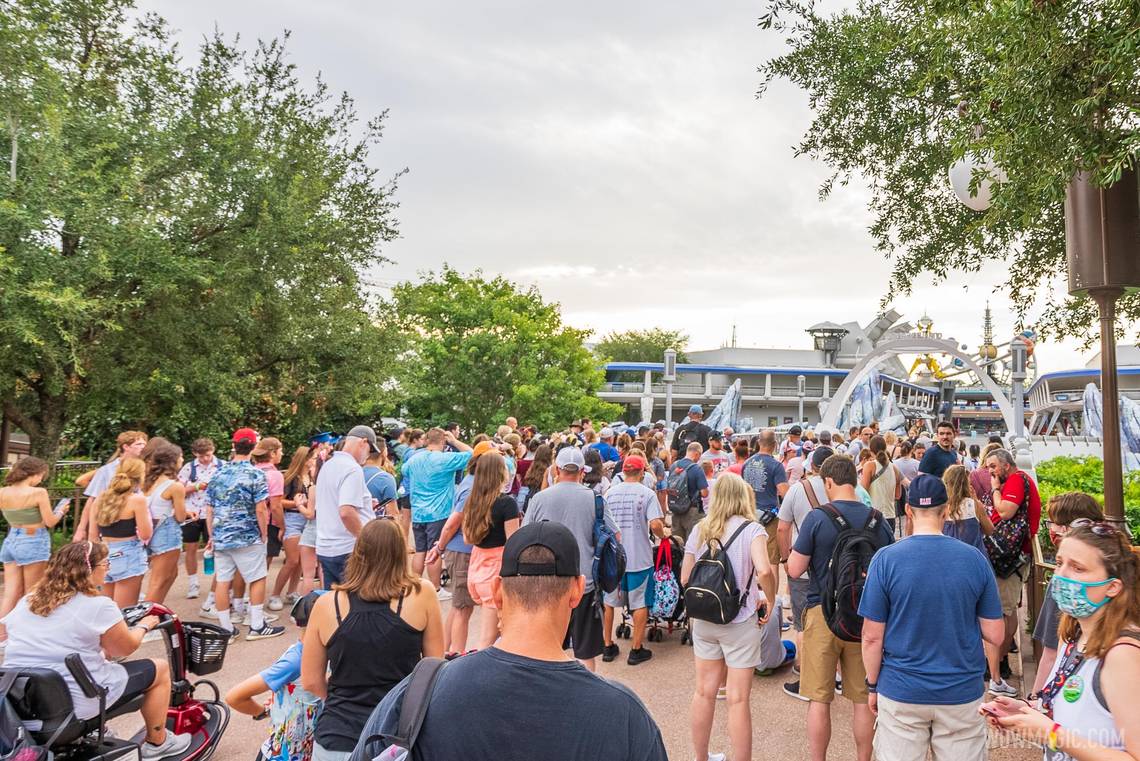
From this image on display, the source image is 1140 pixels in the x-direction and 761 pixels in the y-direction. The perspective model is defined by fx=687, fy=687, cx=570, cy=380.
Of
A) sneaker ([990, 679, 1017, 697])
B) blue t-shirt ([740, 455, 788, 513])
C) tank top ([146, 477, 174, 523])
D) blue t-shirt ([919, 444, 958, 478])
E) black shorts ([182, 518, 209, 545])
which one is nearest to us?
sneaker ([990, 679, 1017, 697])

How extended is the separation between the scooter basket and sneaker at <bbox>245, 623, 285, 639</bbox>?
97.0 inches

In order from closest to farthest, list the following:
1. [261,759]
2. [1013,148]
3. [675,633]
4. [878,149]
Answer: [261,759] < [1013,148] < [675,633] < [878,149]

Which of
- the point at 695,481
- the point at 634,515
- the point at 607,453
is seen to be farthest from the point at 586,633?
the point at 607,453

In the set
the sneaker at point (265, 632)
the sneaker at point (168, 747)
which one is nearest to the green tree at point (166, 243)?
the sneaker at point (265, 632)

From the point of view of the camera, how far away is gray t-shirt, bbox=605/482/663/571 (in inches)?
244

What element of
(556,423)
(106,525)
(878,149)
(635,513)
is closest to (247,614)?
(106,525)

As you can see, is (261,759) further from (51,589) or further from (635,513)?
(635,513)

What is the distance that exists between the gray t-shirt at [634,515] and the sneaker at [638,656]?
0.77m

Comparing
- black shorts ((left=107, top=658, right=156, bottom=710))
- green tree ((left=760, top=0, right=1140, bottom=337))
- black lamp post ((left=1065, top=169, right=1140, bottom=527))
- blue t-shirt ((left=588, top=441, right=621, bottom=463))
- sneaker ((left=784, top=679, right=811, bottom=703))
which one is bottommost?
sneaker ((left=784, top=679, right=811, bottom=703))

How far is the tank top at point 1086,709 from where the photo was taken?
2264 mm

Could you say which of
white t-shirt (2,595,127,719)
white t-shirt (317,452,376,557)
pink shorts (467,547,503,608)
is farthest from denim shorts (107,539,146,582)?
pink shorts (467,547,503,608)

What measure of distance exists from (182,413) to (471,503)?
884 cm

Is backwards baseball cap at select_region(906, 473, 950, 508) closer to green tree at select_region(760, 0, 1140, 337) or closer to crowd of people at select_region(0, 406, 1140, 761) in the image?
crowd of people at select_region(0, 406, 1140, 761)

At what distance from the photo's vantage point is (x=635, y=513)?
6219mm
